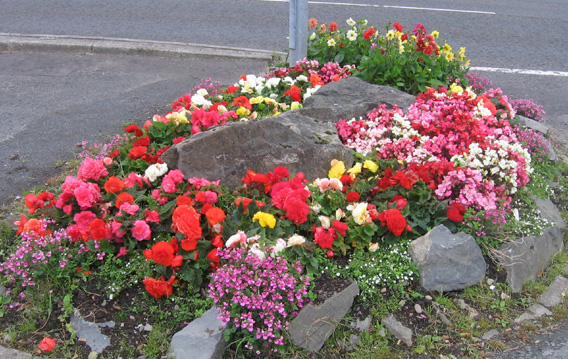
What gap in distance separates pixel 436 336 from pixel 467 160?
1.30 meters

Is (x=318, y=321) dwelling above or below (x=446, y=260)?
below

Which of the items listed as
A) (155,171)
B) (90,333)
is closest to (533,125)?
(155,171)

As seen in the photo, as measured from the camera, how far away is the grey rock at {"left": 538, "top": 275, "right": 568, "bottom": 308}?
3234 mm

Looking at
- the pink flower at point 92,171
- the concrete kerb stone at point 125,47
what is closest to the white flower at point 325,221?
the pink flower at point 92,171

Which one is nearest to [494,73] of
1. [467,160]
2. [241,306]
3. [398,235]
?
[467,160]

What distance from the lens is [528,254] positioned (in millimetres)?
3348

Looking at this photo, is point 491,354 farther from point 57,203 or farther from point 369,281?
point 57,203

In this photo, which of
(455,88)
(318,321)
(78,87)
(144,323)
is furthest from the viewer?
(78,87)

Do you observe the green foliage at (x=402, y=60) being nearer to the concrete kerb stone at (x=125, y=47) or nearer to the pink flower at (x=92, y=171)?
the concrete kerb stone at (x=125, y=47)

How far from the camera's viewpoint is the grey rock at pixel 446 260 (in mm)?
3127

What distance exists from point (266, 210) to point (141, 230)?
76 cm

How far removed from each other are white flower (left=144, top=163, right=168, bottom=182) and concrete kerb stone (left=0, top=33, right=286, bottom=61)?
13.1 feet

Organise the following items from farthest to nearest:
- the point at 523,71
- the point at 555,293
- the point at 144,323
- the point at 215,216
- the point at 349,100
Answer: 1. the point at 523,71
2. the point at 349,100
3. the point at 555,293
4. the point at 215,216
5. the point at 144,323

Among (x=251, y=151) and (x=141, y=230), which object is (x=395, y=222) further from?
(x=141, y=230)
